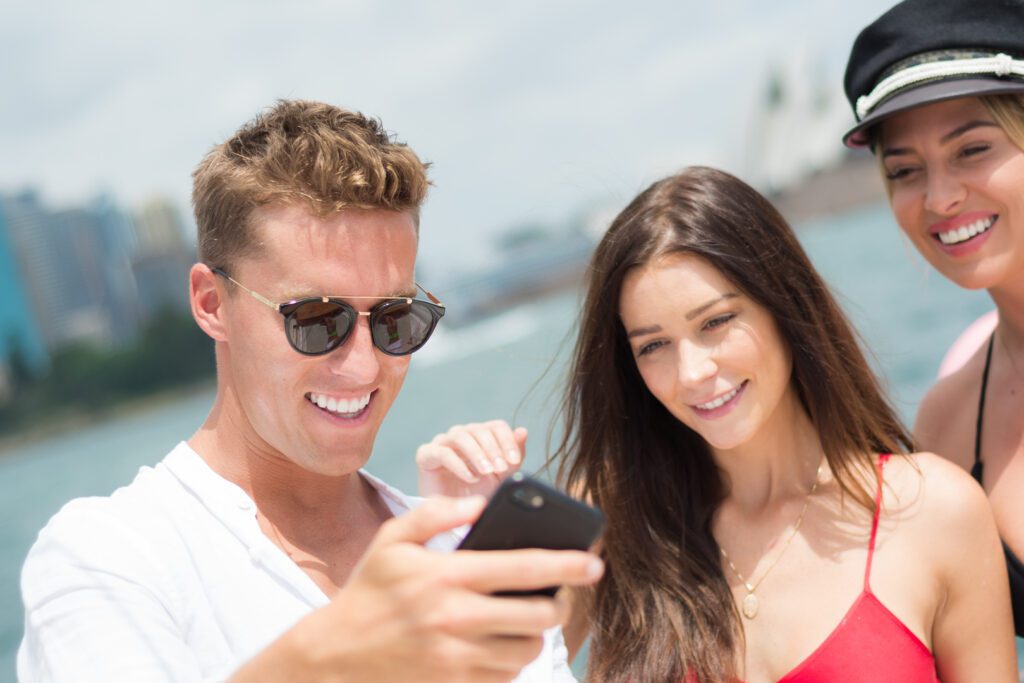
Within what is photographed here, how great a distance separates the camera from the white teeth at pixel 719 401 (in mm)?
2979

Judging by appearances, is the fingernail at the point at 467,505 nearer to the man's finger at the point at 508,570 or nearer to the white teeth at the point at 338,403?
the man's finger at the point at 508,570

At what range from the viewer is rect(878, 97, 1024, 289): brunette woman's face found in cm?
301

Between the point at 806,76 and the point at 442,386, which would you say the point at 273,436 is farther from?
the point at 806,76

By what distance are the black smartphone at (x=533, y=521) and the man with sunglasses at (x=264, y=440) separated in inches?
17.4

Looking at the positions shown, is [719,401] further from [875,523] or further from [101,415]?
[101,415]

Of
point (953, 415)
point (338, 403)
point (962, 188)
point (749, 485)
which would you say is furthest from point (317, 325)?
point (953, 415)

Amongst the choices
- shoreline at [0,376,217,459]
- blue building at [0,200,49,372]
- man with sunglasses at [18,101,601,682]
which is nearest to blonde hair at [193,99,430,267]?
man with sunglasses at [18,101,601,682]

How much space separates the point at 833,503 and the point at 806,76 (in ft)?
213

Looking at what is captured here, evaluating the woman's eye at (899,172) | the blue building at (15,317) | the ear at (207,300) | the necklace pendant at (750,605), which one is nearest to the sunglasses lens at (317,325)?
the ear at (207,300)

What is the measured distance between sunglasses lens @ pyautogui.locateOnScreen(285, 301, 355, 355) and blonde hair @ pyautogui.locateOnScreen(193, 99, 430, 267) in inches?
8.0

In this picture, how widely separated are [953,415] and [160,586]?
291 cm

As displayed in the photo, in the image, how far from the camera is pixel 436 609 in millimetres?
1193

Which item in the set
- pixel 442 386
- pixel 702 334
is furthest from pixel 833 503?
pixel 442 386

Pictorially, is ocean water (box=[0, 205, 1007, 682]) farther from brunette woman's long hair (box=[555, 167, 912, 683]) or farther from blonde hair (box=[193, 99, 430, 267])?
blonde hair (box=[193, 99, 430, 267])
